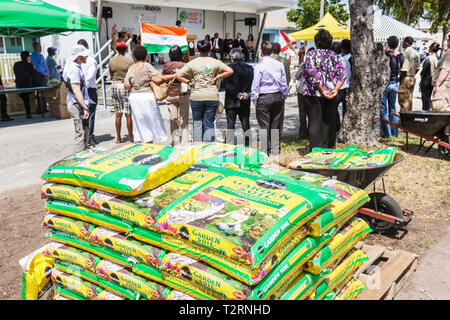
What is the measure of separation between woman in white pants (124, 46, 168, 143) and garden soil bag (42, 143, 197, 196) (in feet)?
11.0

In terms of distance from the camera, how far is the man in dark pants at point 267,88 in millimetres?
6219

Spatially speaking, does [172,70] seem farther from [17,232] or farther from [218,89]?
[17,232]

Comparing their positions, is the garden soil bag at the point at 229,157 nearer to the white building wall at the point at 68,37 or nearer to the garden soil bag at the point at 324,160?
the garden soil bag at the point at 324,160

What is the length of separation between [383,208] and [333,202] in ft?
5.99

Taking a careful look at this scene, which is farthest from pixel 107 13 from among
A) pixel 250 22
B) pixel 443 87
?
pixel 443 87

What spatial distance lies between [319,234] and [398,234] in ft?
7.71

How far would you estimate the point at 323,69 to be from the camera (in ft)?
19.1

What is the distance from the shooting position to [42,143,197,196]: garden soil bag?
99.3 inches

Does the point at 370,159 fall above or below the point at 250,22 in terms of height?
below

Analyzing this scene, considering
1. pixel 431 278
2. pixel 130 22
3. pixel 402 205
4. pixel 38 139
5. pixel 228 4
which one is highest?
pixel 228 4
